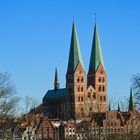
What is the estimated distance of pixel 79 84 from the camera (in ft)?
521

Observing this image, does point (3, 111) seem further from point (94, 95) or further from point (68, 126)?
point (94, 95)

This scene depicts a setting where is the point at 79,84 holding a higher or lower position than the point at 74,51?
lower

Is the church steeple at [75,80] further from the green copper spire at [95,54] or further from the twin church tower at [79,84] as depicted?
the green copper spire at [95,54]

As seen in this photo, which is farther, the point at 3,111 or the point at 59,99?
the point at 59,99

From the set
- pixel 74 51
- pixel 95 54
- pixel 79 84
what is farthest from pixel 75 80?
pixel 74 51

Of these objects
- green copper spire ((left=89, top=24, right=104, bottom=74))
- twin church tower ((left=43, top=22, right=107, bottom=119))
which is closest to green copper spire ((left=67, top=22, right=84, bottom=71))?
twin church tower ((left=43, top=22, right=107, bottom=119))

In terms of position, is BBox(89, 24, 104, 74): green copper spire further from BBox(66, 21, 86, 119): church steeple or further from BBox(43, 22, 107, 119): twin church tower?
BBox(66, 21, 86, 119): church steeple

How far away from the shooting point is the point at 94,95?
156m

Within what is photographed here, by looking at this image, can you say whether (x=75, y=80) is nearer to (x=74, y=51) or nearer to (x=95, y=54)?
(x=95, y=54)

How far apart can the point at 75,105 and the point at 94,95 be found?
564cm

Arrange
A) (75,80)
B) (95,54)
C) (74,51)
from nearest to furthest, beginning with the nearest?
(74,51) < (95,54) < (75,80)

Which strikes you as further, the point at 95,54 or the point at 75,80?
the point at 75,80

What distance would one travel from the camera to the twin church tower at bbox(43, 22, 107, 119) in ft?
490

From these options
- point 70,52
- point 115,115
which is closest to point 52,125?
point 115,115
